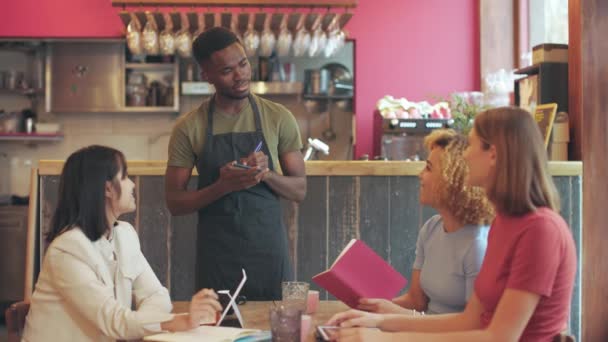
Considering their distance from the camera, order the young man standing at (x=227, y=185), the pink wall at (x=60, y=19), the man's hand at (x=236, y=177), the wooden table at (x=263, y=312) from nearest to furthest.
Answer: the wooden table at (x=263, y=312)
the man's hand at (x=236, y=177)
the young man standing at (x=227, y=185)
the pink wall at (x=60, y=19)

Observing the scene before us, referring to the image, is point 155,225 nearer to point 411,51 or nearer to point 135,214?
point 135,214

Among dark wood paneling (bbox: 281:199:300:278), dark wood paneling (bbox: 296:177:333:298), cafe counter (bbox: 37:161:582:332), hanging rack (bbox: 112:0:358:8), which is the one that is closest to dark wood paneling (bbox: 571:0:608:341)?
cafe counter (bbox: 37:161:582:332)

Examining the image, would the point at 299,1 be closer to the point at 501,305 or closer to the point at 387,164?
the point at 387,164

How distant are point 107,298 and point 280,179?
94 cm

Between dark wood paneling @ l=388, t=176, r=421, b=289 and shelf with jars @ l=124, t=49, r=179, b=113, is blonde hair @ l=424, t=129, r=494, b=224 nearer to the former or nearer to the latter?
dark wood paneling @ l=388, t=176, r=421, b=289

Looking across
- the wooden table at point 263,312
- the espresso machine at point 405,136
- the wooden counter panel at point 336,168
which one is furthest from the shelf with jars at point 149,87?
the wooden table at point 263,312

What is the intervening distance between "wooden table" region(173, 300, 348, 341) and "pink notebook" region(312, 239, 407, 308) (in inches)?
3.0

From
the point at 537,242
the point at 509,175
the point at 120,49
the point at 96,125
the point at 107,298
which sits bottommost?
the point at 107,298

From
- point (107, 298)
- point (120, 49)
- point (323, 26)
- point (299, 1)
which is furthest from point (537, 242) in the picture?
point (120, 49)

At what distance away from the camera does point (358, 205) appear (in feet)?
12.6

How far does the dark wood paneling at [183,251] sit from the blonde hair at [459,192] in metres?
1.80

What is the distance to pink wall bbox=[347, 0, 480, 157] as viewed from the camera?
663 centimetres

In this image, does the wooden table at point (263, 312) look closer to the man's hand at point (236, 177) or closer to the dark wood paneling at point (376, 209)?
the man's hand at point (236, 177)

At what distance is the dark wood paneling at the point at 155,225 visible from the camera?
3.81 meters
